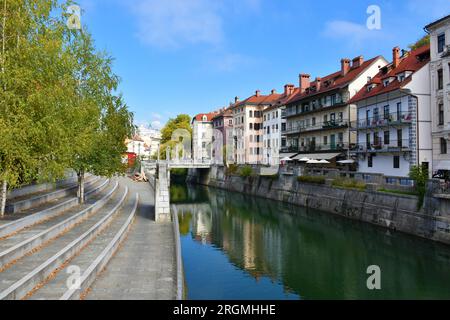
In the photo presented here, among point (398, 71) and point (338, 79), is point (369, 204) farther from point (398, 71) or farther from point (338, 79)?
point (338, 79)

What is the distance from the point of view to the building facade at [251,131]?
263 ft

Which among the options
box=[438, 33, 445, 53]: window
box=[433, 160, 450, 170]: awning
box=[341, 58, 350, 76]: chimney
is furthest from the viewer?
box=[341, 58, 350, 76]: chimney

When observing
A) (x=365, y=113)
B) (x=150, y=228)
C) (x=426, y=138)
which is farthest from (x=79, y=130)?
(x=365, y=113)

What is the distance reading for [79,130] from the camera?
892 inches

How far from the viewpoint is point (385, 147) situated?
4075 cm

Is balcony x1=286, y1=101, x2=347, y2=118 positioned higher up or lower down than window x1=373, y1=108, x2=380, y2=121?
higher up

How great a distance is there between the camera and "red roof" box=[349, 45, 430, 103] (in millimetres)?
38344

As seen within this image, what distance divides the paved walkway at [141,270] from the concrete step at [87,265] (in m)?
0.33

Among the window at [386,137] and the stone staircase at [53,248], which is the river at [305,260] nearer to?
the stone staircase at [53,248]

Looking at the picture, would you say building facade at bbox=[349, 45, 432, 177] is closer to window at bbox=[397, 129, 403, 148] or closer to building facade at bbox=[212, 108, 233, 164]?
window at bbox=[397, 129, 403, 148]

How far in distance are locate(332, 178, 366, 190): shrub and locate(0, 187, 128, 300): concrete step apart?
2288 centimetres

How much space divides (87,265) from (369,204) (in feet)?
82.0

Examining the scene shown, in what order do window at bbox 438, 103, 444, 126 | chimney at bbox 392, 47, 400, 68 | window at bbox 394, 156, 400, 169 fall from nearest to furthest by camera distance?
window at bbox 438, 103, 444, 126, window at bbox 394, 156, 400, 169, chimney at bbox 392, 47, 400, 68

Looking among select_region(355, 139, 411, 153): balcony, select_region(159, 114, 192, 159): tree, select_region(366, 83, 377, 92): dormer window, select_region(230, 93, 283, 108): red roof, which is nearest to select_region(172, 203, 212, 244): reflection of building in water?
select_region(355, 139, 411, 153): balcony
